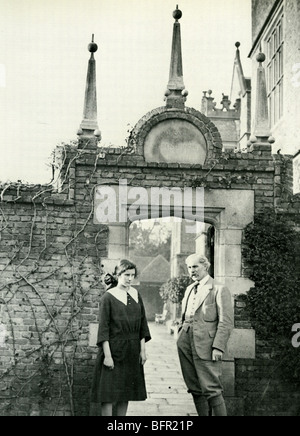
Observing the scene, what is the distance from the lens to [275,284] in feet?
21.9

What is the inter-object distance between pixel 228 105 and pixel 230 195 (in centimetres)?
1354

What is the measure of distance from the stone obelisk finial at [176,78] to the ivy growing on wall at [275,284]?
1.94 metres

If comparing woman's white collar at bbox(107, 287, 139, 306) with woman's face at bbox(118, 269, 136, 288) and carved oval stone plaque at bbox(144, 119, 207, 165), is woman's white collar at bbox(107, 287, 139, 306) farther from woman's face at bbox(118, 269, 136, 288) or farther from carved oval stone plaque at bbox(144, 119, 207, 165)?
carved oval stone plaque at bbox(144, 119, 207, 165)

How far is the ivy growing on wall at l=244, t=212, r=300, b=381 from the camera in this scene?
6.61 m

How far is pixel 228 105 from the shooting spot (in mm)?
19734

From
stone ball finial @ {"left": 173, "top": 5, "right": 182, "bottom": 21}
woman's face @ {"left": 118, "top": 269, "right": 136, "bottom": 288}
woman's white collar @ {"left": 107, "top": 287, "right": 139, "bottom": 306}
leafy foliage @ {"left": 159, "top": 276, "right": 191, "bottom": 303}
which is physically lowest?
leafy foliage @ {"left": 159, "top": 276, "right": 191, "bottom": 303}

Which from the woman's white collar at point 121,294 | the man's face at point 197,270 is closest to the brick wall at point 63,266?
the woman's white collar at point 121,294

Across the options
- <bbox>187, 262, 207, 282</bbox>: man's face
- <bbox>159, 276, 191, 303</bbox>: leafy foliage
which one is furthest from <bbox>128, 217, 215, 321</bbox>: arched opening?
<bbox>187, 262, 207, 282</bbox>: man's face

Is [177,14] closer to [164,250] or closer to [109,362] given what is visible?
[109,362]

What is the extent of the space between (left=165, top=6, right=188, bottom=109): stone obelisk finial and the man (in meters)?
2.51

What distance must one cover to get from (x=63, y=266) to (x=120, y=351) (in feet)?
5.88

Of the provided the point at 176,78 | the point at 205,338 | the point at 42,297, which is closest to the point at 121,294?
the point at 205,338

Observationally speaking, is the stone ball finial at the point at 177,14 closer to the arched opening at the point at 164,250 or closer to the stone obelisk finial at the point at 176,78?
the stone obelisk finial at the point at 176,78

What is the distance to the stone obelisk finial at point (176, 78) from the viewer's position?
7.02 m
